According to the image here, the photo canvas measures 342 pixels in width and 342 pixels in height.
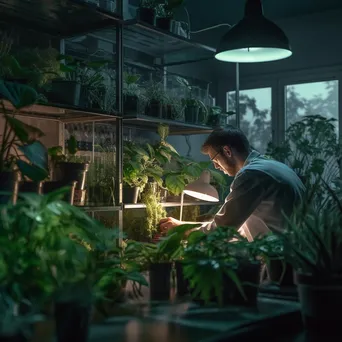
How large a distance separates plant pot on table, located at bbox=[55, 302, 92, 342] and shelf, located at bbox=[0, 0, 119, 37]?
72.4 inches

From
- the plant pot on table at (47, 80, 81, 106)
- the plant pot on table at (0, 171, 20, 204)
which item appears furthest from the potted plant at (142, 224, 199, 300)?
the plant pot on table at (47, 80, 81, 106)

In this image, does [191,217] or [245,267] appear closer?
[245,267]

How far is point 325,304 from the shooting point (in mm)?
1479

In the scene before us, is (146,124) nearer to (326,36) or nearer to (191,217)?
(191,217)

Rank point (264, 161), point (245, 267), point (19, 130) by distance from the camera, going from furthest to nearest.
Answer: point (264, 161), point (19, 130), point (245, 267)

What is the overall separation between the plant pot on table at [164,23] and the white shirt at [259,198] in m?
1.02

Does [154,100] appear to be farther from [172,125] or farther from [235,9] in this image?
[235,9]

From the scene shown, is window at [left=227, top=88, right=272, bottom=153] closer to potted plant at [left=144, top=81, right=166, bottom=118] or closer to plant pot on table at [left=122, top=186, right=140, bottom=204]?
potted plant at [left=144, top=81, right=166, bottom=118]

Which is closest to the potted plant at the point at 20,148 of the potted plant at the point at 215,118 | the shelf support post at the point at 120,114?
the shelf support post at the point at 120,114

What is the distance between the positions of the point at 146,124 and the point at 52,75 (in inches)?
45.2

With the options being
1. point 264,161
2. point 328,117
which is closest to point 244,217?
point 264,161

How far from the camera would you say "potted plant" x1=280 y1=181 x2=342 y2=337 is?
58.2 inches

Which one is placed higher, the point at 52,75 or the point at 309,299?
the point at 52,75

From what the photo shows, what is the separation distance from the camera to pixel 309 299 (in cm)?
150
